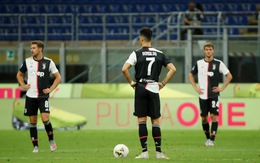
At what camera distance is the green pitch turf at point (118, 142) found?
13.0 meters

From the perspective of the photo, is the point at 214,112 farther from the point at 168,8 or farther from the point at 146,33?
the point at 168,8

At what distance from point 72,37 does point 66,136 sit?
7.77 m

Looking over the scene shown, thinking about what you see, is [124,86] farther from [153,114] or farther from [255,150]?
[153,114]

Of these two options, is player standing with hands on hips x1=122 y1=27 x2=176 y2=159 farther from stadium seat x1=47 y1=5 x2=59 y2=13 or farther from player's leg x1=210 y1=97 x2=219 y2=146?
stadium seat x1=47 y1=5 x2=59 y2=13

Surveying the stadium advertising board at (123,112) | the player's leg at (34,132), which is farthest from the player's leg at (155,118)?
the stadium advertising board at (123,112)

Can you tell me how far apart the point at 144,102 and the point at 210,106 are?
4163mm

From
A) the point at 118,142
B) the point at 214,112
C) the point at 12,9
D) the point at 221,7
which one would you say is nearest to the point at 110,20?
the point at 12,9

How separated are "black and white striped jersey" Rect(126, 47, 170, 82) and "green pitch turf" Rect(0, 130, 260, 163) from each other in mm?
1366

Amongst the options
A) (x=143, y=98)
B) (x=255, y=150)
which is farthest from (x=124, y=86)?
(x=143, y=98)

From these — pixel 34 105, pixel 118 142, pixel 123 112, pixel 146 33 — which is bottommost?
pixel 118 142

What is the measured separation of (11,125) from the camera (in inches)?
896

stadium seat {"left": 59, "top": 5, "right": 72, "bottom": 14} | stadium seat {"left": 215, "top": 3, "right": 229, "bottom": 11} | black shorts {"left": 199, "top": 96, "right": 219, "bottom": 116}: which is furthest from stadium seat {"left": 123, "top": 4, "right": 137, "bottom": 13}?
black shorts {"left": 199, "top": 96, "right": 219, "bottom": 116}

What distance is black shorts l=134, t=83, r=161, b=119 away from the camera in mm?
12492

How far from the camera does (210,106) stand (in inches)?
647
